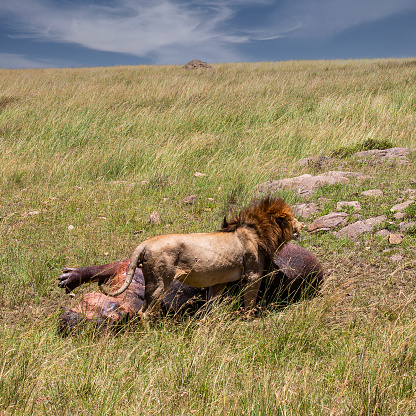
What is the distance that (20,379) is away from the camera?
2.20 m

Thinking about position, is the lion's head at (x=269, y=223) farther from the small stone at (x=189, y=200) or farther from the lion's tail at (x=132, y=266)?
the small stone at (x=189, y=200)

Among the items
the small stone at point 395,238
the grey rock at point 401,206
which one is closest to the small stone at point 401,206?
the grey rock at point 401,206

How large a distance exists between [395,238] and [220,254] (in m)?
2.44

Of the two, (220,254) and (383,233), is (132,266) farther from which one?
(383,233)

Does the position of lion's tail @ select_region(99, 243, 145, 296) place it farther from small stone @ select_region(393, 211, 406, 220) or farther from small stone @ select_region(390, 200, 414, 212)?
small stone @ select_region(390, 200, 414, 212)

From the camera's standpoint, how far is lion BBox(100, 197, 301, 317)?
3074mm

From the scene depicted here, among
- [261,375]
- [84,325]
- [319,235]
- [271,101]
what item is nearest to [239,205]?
[319,235]

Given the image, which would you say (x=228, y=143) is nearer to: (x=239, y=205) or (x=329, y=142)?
(x=329, y=142)

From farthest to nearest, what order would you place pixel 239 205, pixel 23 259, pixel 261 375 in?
1. pixel 239 205
2. pixel 23 259
3. pixel 261 375

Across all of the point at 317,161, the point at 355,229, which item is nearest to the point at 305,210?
the point at 355,229

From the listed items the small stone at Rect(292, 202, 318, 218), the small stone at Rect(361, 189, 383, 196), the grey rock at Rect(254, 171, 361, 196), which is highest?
the grey rock at Rect(254, 171, 361, 196)

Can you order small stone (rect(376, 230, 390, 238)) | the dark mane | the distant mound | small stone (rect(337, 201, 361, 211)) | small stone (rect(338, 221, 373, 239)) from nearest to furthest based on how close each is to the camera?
the dark mane, small stone (rect(376, 230, 390, 238)), small stone (rect(338, 221, 373, 239)), small stone (rect(337, 201, 361, 211)), the distant mound

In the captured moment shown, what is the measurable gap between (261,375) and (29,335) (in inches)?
62.3

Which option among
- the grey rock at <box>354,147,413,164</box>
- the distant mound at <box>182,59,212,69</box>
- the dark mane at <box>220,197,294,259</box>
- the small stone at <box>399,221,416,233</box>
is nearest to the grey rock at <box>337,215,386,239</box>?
the small stone at <box>399,221,416,233</box>
